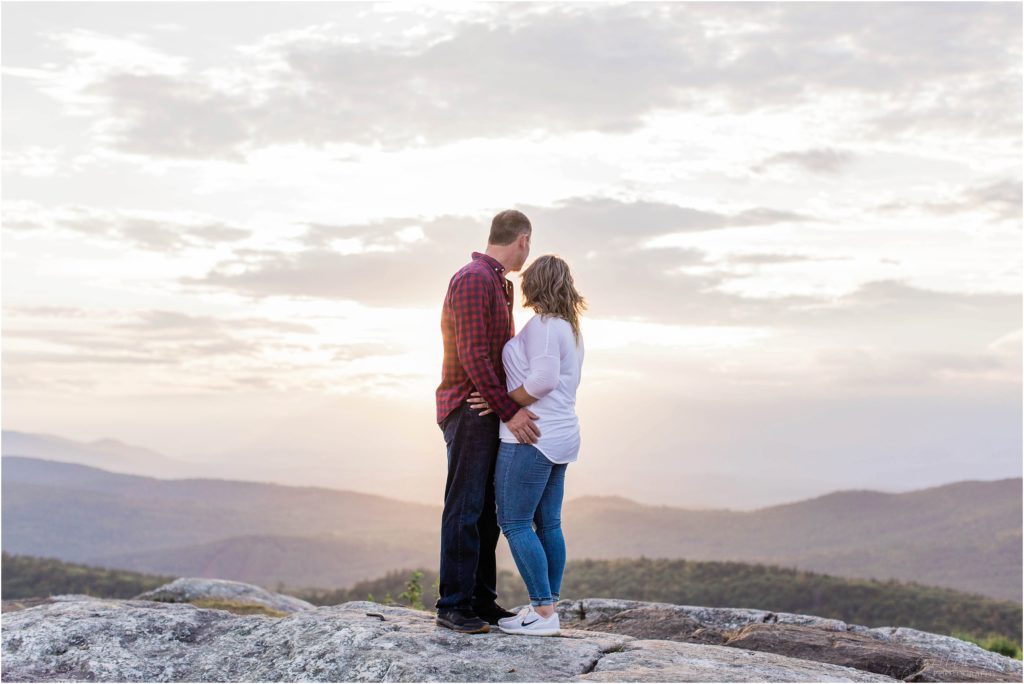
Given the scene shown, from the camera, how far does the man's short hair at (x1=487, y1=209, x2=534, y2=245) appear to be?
8187 mm

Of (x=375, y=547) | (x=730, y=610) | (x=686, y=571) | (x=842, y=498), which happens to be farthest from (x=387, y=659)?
(x=842, y=498)

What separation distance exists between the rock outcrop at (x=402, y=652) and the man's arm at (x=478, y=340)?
2.07 metres

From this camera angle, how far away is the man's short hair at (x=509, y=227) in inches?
322

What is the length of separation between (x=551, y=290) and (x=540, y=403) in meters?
0.97

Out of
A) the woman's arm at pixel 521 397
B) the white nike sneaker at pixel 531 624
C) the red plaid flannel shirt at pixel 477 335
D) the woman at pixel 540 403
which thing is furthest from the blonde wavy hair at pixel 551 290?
the white nike sneaker at pixel 531 624

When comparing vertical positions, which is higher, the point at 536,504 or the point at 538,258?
the point at 538,258

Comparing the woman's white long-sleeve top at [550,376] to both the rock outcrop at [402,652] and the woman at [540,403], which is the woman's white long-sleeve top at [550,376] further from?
the rock outcrop at [402,652]

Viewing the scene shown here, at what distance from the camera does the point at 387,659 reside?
7477 millimetres

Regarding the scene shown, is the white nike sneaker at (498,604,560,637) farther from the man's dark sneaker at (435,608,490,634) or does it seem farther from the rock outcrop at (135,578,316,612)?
the rock outcrop at (135,578,316,612)

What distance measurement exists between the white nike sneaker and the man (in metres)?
0.19

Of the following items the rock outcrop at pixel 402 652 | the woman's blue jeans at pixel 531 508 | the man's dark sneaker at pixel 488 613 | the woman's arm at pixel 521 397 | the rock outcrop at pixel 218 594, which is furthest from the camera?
the rock outcrop at pixel 218 594

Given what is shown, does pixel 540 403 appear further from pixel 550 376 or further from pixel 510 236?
pixel 510 236

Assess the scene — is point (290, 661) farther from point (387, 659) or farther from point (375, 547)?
point (375, 547)

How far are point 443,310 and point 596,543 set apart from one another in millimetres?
100394
